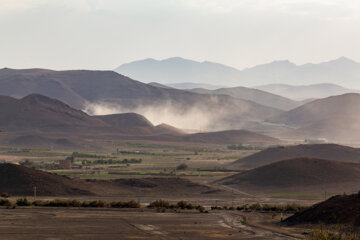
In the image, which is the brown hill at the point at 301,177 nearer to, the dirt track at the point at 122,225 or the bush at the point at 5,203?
the dirt track at the point at 122,225

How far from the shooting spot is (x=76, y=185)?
2574 inches

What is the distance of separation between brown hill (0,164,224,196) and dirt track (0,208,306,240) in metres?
17.2

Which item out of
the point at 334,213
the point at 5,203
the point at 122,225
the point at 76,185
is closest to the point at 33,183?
the point at 76,185

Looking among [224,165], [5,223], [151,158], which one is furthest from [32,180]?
[151,158]

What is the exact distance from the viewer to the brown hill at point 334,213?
123 ft

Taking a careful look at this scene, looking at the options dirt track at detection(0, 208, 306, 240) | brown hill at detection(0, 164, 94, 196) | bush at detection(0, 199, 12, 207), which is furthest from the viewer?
brown hill at detection(0, 164, 94, 196)

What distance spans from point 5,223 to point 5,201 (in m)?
10.8

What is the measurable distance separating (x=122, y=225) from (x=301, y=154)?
8075cm

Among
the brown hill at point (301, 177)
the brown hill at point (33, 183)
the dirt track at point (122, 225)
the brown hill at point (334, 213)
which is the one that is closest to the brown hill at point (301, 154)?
the brown hill at point (301, 177)

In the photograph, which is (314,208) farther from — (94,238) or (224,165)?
(224,165)

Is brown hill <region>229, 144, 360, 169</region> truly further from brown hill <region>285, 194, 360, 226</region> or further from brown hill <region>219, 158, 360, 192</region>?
brown hill <region>285, 194, 360, 226</region>

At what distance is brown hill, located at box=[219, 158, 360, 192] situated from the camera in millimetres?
75812

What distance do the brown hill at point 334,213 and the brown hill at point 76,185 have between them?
28001 millimetres

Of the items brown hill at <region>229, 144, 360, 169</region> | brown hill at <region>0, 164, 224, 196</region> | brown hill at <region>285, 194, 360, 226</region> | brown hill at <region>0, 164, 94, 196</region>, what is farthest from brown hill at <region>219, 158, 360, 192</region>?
brown hill at <region>285, 194, 360, 226</region>
